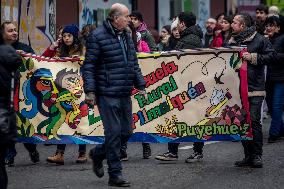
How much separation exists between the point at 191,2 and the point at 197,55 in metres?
14.5

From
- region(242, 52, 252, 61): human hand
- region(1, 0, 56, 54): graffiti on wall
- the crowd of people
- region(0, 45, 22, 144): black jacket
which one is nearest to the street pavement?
the crowd of people

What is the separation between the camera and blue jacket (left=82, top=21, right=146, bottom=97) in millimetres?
10945

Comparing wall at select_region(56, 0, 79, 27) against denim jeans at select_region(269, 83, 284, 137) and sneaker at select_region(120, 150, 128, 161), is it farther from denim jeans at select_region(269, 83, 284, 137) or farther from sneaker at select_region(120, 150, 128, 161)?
sneaker at select_region(120, 150, 128, 161)

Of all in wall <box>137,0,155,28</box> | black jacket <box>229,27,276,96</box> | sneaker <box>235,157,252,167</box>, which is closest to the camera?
black jacket <box>229,27,276,96</box>

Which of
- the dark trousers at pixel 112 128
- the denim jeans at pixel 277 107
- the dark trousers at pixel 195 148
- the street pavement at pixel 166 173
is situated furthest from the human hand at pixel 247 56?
the denim jeans at pixel 277 107

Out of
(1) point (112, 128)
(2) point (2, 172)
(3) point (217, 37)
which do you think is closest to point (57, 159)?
(1) point (112, 128)

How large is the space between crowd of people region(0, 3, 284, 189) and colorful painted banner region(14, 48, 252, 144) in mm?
235

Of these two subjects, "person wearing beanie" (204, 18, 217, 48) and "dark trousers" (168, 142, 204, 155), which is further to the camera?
"person wearing beanie" (204, 18, 217, 48)

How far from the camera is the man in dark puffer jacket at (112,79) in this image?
1094 cm

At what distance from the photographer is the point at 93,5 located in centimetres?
2228

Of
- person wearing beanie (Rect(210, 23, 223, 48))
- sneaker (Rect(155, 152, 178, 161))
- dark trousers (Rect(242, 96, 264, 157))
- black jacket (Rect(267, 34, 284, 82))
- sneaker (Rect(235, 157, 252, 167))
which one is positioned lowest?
sneaker (Rect(235, 157, 252, 167))

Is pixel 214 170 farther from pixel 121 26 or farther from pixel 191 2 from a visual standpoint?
pixel 191 2

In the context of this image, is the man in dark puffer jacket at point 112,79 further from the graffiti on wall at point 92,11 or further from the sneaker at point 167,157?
the graffiti on wall at point 92,11

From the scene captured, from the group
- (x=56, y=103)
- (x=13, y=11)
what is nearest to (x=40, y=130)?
(x=56, y=103)
